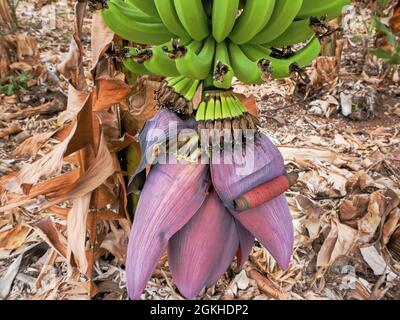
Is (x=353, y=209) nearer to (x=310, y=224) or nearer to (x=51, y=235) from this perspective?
(x=310, y=224)

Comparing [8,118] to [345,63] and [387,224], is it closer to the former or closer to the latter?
[387,224]

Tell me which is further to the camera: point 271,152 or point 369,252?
point 369,252

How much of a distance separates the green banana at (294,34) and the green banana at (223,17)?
0.09m

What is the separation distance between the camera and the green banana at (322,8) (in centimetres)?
50

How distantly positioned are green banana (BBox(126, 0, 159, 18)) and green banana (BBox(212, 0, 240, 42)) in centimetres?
8

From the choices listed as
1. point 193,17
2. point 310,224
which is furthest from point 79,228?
point 310,224

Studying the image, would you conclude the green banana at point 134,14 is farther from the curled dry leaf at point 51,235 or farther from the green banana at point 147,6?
the curled dry leaf at point 51,235

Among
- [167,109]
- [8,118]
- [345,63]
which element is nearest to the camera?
[167,109]

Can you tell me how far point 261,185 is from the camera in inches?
20.5

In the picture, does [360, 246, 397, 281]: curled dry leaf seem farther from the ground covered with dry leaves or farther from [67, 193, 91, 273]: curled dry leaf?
[67, 193, 91, 273]: curled dry leaf

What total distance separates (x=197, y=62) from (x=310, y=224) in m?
0.76
